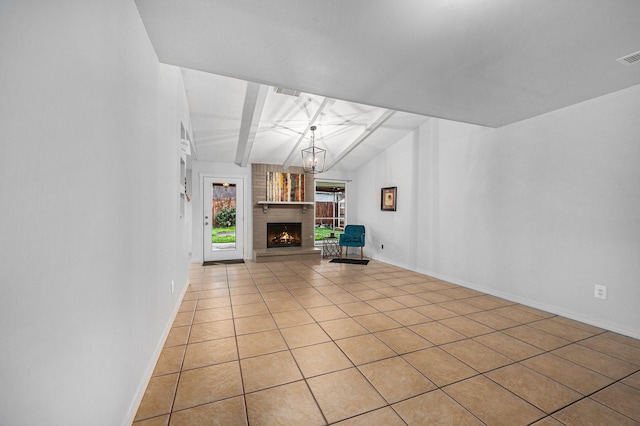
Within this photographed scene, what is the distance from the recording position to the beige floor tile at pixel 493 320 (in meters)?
2.85

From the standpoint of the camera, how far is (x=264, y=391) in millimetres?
1771

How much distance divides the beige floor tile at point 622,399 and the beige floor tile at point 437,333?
0.93 meters

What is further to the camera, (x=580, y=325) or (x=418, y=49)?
(x=580, y=325)

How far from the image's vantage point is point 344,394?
1.75 m

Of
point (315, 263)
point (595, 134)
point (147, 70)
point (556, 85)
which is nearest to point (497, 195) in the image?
point (595, 134)

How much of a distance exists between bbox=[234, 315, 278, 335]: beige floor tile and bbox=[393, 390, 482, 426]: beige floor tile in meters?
1.46

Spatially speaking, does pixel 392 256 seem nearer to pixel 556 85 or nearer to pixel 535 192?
pixel 535 192

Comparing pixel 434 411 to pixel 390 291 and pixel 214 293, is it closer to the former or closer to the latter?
pixel 390 291

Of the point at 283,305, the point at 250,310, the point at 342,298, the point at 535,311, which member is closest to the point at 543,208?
the point at 535,311

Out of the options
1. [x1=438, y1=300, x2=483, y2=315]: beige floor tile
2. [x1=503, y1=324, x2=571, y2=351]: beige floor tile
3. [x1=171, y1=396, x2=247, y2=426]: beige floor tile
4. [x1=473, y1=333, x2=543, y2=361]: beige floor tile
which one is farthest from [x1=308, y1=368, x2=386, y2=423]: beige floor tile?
[x1=438, y1=300, x2=483, y2=315]: beige floor tile

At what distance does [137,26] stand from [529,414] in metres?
3.28

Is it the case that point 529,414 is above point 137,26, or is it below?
below

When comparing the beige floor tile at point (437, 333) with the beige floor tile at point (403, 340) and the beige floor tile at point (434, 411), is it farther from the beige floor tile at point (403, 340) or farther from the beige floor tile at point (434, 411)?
the beige floor tile at point (434, 411)

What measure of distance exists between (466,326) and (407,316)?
593mm
